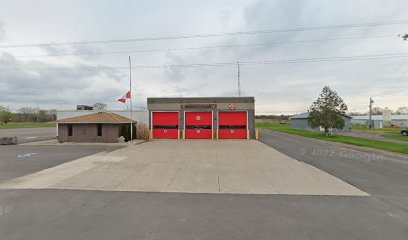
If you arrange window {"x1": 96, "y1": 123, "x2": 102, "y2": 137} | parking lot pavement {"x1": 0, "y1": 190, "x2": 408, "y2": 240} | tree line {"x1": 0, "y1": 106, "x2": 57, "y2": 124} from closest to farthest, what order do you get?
parking lot pavement {"x1": 0, "y1": 190, "x2": 408, "y2": 240} < window {"x1": 96, "y1": 123, "x2": 102, "y2": 137} < tree line {"x1": 0, "y1": 106, "x2": 57, "y2": 124}

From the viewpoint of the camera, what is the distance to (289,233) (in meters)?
3.57

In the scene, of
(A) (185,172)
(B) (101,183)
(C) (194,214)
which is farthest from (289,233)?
(B) (101,183)

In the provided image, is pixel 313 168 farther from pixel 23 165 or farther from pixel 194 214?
pixel 23 165

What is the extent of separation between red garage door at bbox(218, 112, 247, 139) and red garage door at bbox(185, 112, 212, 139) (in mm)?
1345

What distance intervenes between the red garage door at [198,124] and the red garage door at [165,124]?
58.1 inches

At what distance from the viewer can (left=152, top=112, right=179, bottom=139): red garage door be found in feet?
72.9

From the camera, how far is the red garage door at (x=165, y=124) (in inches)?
875

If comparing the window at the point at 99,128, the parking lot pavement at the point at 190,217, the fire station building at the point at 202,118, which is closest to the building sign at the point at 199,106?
the fire station building at the point at 202,118

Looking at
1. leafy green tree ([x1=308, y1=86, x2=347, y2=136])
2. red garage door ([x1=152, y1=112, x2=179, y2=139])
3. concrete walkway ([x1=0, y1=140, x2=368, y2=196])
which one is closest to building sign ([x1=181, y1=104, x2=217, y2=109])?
red garage door ([x1=152, y1=112, x2=179, y2=139])

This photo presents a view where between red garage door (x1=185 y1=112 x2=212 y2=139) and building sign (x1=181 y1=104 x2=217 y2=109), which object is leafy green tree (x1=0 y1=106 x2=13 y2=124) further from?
red garage door (x1=185 y1=112 x2=212 y2=139)

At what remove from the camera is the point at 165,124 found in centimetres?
2234

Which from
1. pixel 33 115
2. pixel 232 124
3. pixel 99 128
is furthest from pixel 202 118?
pixel 33 115

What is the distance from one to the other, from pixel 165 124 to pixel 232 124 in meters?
8.25

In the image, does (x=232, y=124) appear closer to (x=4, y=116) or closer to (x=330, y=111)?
(x=330, y=111)
